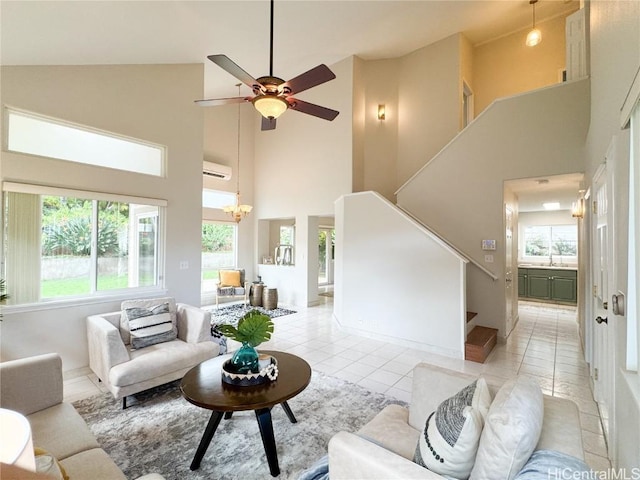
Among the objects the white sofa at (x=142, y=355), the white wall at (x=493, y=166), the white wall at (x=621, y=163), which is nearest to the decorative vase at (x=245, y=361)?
the white sofa at (x=142, y=355)

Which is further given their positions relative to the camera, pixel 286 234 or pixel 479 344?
pixel 286 234

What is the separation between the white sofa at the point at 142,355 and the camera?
8.64 ft

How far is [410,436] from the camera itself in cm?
165

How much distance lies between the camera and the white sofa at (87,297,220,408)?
2.63 m

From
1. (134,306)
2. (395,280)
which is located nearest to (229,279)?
(134,306)

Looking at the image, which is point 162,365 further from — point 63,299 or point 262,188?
point 262,188

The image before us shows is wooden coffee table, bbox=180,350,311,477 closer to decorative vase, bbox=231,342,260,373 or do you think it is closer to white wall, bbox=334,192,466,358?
decorative vase, bbox=231,342,260,373

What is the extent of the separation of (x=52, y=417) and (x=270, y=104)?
→ 2.71 meters

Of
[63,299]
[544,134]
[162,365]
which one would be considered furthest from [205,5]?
[544,134]

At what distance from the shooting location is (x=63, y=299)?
336 centimetres

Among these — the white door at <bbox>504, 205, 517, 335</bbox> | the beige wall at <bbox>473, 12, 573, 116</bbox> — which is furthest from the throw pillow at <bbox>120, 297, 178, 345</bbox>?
the beige wall at <bbox>473, 12, 573, 116</bbox>

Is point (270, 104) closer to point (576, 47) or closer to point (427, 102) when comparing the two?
point (576, 47)

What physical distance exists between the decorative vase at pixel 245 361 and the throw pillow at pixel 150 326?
1.46 m

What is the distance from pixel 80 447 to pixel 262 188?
6.79m
